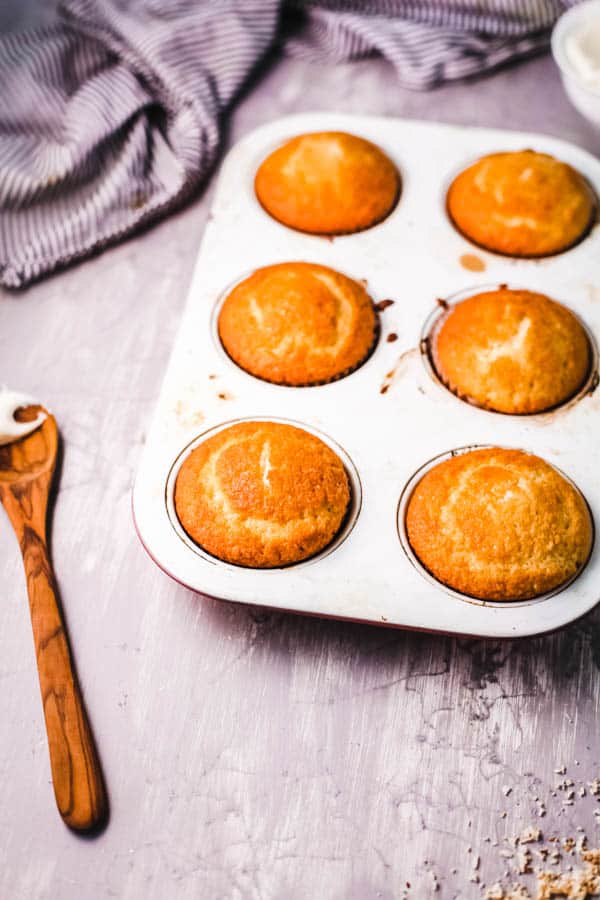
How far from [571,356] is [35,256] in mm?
1371

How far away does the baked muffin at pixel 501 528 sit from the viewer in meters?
1.46

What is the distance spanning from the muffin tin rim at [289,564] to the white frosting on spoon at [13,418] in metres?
0.43

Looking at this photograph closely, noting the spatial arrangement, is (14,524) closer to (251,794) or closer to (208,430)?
(208,430)

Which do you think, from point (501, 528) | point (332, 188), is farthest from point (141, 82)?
point (501, 528)

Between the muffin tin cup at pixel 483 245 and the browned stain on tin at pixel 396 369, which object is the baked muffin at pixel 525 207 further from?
the browned stain on tin at pixel 396 369

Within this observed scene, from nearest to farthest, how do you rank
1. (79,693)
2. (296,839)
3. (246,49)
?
(296,839) < (79,693) < (246,49)

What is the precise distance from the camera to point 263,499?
59.7 inches

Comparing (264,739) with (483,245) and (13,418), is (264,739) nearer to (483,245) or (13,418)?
(13,418)

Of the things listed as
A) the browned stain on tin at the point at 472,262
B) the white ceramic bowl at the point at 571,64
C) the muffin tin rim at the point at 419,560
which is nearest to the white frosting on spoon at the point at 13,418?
the muffin tin rim at the point at 419,560

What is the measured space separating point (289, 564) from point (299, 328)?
52 cm

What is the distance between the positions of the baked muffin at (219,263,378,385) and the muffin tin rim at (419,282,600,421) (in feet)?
0.40

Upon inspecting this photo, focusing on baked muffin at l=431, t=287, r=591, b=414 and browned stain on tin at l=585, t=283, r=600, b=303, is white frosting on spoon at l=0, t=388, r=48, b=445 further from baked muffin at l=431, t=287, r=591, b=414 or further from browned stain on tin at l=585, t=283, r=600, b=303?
browned stain on tin at l=585, t=283, r=600, b=303

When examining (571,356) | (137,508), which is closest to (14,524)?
(137,508)

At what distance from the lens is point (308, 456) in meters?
1.56
